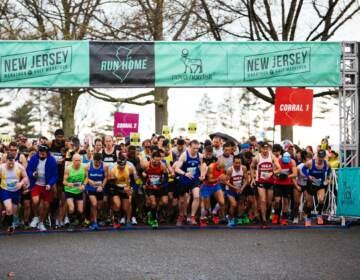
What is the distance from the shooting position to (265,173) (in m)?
16.1

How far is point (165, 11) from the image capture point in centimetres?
2825

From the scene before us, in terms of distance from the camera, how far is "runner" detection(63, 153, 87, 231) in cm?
1544

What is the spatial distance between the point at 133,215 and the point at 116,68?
3.65m

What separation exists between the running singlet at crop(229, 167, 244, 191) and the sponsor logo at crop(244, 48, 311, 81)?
230 centimetres

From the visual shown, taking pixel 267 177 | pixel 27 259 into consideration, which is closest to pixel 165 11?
pixel 267 177

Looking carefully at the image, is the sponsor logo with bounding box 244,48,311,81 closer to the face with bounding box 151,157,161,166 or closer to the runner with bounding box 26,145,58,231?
the face with bounding box 151,157,161,166

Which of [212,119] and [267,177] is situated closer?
[267,177]

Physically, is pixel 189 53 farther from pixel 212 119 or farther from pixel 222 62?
pixel 212 119

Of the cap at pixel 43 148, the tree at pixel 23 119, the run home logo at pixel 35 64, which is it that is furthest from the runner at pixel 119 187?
the tree at pixel 23 119

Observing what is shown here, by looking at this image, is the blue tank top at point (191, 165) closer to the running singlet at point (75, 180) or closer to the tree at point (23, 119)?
the running singlet at point (75, 180)

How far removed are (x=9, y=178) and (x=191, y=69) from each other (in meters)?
5.01

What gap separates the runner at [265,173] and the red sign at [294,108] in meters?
2.75

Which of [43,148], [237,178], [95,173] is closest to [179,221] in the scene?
[237,178]

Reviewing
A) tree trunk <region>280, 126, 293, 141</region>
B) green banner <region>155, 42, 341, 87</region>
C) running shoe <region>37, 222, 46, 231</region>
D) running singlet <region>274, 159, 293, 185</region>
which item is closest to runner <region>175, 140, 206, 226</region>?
green banner <region>155, 42, 341, 87</region>
